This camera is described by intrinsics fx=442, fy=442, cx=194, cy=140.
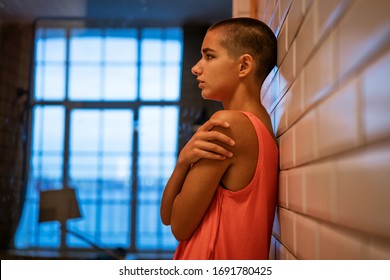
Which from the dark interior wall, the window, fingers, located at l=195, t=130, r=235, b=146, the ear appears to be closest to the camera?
fingers, located at l=195, t=130, r=235, b=146

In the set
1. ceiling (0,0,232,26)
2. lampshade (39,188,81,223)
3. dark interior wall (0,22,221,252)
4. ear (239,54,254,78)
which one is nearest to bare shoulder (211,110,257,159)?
ear (239,54,254,78)

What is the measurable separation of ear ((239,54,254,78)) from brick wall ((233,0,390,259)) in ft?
0.36

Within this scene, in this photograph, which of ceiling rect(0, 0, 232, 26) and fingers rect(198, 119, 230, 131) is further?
ceiling rect(0, 0, 232, 26)

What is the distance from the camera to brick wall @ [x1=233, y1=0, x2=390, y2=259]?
25cm

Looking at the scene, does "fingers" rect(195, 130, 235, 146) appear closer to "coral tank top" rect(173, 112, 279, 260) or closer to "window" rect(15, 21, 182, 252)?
"coral tank top" rect(173, 112, 279, 260)

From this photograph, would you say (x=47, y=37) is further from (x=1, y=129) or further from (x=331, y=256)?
(x=331, y=256)

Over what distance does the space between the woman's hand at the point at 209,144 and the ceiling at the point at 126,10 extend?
1.68 meters

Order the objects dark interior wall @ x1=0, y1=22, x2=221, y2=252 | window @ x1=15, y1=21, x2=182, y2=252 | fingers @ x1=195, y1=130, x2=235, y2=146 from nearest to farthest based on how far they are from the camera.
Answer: fingers @ x1=195, y1=130, x2=235, y2=146, dark interior wall @ x1=0, y1=22, x2=221, y2=252, window @ x1=15, y1=21, x2=182, y2=252

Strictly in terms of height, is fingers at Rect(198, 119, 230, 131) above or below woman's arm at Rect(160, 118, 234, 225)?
above

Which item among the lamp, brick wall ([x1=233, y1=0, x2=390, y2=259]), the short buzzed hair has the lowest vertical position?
the lamp

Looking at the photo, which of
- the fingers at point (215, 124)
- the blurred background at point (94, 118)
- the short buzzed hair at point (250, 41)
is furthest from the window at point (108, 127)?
the fingers at point (215, 124)

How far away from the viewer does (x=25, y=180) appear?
226 cm

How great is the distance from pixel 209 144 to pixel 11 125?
6.18ft

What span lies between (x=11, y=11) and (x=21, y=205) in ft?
3.19
